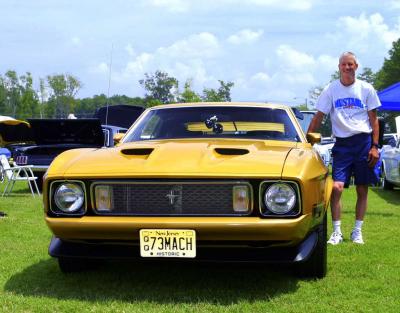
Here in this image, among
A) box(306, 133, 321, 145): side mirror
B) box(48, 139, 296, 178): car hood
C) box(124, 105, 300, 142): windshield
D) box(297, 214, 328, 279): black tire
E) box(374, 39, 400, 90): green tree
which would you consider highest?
box(374, 39, 400, 90): green tree

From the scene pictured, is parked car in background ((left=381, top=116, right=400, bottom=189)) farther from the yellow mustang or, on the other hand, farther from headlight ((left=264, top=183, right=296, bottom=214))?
headlight ((left=264, top=183, right=296, bottom=214))

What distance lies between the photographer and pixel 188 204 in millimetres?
A: 3541

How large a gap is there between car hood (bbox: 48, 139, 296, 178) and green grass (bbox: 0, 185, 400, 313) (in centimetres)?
66

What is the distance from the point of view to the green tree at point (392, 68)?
2144 inches

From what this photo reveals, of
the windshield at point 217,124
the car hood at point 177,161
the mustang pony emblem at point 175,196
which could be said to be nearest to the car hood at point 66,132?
the windshield at point 217,124

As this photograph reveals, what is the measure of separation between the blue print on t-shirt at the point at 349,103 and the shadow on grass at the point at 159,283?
1.94 metres

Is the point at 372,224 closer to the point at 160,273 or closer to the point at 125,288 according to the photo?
the point at 160,273

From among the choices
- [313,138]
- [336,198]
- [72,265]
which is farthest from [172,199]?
[336,198]

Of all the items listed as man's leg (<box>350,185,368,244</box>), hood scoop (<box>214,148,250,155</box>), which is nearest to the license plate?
hood scoop (<box>214,148,250,155</box>)

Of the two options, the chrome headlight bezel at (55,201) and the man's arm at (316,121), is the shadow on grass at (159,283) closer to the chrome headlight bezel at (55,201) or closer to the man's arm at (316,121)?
the chrome headlight bezel at (55,201)

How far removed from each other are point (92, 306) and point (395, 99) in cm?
962

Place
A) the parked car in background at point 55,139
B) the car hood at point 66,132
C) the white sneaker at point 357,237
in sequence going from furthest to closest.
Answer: the car hood at point 66,132, the parked car in background at point 55,139, the white sneaker at point 357,237

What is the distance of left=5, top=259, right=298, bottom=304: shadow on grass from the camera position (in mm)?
3801

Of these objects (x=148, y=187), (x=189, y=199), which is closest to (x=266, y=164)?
(x=189, y=199)
